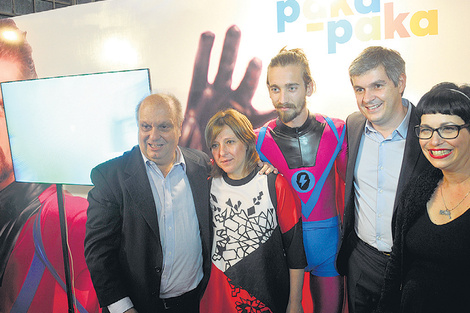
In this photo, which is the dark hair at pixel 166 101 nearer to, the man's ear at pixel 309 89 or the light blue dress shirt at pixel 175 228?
the light blue dress shirt at pixel 175 228

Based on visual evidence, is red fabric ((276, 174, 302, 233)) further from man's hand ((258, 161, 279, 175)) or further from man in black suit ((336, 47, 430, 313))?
man in black suit ((336, 47, 430, 313))

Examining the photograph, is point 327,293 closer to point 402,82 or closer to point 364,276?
point 364,276

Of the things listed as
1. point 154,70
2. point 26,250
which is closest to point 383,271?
point 154,70

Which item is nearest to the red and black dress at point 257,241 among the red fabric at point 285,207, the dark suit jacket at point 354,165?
the red fabric at point 285,207

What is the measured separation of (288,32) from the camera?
208cm

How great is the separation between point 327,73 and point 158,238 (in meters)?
1.29

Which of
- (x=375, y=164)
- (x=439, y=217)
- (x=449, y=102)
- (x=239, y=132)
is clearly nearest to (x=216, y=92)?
(x=239, y=132)

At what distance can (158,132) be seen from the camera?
6.39 ft

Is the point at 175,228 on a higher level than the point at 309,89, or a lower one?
lower

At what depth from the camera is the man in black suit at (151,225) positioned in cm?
186

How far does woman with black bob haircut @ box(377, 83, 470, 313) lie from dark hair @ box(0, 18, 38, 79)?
273 centimetres

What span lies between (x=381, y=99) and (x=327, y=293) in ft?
3.69

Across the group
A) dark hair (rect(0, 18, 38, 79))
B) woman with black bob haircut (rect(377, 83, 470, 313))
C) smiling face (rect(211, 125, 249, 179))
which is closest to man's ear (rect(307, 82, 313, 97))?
smiling face (rect(211, 125, 249, 179))

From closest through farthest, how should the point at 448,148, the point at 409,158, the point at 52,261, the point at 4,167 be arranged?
1. the point at 448,148
2. the point at 409,158
3. the point at 52,261
4. the point at 4,167
